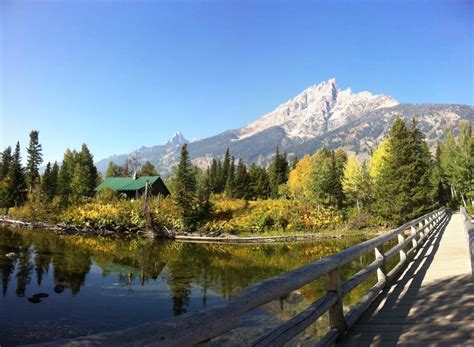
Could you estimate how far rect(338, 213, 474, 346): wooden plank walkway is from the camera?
4.05 m

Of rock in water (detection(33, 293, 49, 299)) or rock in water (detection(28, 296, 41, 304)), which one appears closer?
rock in water (detection(28, 296, 41, 304))

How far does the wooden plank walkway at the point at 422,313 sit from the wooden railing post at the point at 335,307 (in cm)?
16

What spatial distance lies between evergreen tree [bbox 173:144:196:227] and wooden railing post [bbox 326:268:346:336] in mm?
38222

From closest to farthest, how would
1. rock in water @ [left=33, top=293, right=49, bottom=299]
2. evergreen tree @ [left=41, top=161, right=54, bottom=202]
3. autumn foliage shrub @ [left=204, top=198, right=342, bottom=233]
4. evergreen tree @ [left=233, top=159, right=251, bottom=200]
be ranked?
rock in water @ [left=33, top=293, right=49, bottom=299]
autumn foliage shrub @ [left=204, top=198, right=342, bottom=233]
evergreen tree @ [left=41, top=161, right=54, bottom=202]
evergreen tree @ [left=233, top=159, right=251, bottom=200]

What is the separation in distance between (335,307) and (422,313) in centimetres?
163

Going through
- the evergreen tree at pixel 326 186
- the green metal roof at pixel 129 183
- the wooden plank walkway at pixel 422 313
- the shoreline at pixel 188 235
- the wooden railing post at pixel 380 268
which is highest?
the green metal roof at pixel 129 183

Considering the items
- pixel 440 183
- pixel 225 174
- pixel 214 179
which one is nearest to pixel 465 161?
pixel 440 183

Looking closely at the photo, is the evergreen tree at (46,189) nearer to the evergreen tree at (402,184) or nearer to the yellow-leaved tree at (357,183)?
the yellow-leaved tree at (357,183)

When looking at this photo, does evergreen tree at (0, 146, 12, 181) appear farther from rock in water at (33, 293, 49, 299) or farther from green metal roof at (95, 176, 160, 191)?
rock in water at (33, 293, 49, 299)

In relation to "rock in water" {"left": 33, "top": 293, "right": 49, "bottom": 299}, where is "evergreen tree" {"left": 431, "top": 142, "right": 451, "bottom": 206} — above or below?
above

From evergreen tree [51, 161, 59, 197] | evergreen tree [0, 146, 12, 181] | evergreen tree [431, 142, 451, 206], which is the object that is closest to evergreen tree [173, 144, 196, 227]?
evergreen tree [51, 161, 59, 197]

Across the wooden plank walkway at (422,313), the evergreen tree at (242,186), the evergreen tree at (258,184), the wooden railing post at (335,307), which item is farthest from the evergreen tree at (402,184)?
the evergreen tree at (258,184)

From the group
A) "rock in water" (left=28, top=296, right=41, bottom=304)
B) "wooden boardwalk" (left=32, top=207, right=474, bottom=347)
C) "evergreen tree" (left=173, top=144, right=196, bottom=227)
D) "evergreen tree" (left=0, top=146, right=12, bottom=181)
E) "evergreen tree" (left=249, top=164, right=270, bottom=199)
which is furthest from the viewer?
"evergreen tree" (left=0, top=146, right=12, bottom=181)

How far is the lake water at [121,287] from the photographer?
434 inches
